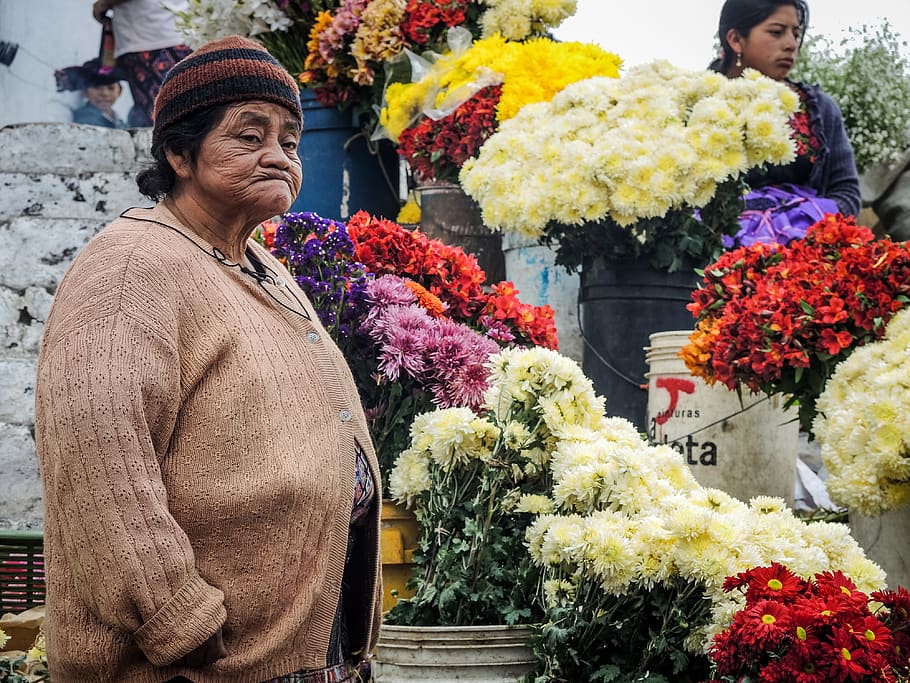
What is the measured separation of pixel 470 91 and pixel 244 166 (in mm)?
2874

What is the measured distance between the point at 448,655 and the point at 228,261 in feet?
3.59

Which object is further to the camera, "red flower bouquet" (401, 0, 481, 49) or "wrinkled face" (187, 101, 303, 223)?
"red flower bouquet" (401, 0, 481, 49)

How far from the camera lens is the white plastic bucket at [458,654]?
2.44 metres

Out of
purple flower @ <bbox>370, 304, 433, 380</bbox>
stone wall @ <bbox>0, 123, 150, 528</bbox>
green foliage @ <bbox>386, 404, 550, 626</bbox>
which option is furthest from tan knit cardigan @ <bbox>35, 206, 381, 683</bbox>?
stone wall @ <bbox>0, 123, 150, 528</bbox>

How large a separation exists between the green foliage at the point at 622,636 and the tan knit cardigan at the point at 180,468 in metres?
0.82

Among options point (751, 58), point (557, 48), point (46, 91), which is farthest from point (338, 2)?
point (46, 91)

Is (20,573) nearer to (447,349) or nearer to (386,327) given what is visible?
(386,327)

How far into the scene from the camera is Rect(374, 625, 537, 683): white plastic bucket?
2436 millimetres

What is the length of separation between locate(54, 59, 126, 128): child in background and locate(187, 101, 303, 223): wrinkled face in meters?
5.26

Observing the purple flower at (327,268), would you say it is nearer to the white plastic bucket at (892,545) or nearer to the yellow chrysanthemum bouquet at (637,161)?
the yellow chrysanthemum bouquet at (637,161)

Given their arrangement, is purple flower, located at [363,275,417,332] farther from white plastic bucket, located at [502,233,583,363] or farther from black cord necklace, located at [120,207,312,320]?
white plastic bucket, located at [502,233,583,363]

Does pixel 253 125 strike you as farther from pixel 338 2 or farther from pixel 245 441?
pixel 338 2

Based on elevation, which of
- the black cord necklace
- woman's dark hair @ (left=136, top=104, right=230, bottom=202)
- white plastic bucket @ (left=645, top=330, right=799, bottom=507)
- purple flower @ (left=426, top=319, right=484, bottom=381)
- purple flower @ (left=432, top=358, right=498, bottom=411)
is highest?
woman's dark hair @ (left=136, top=104, right=230, bottom=202)

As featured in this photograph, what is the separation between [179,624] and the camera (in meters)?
1.46
